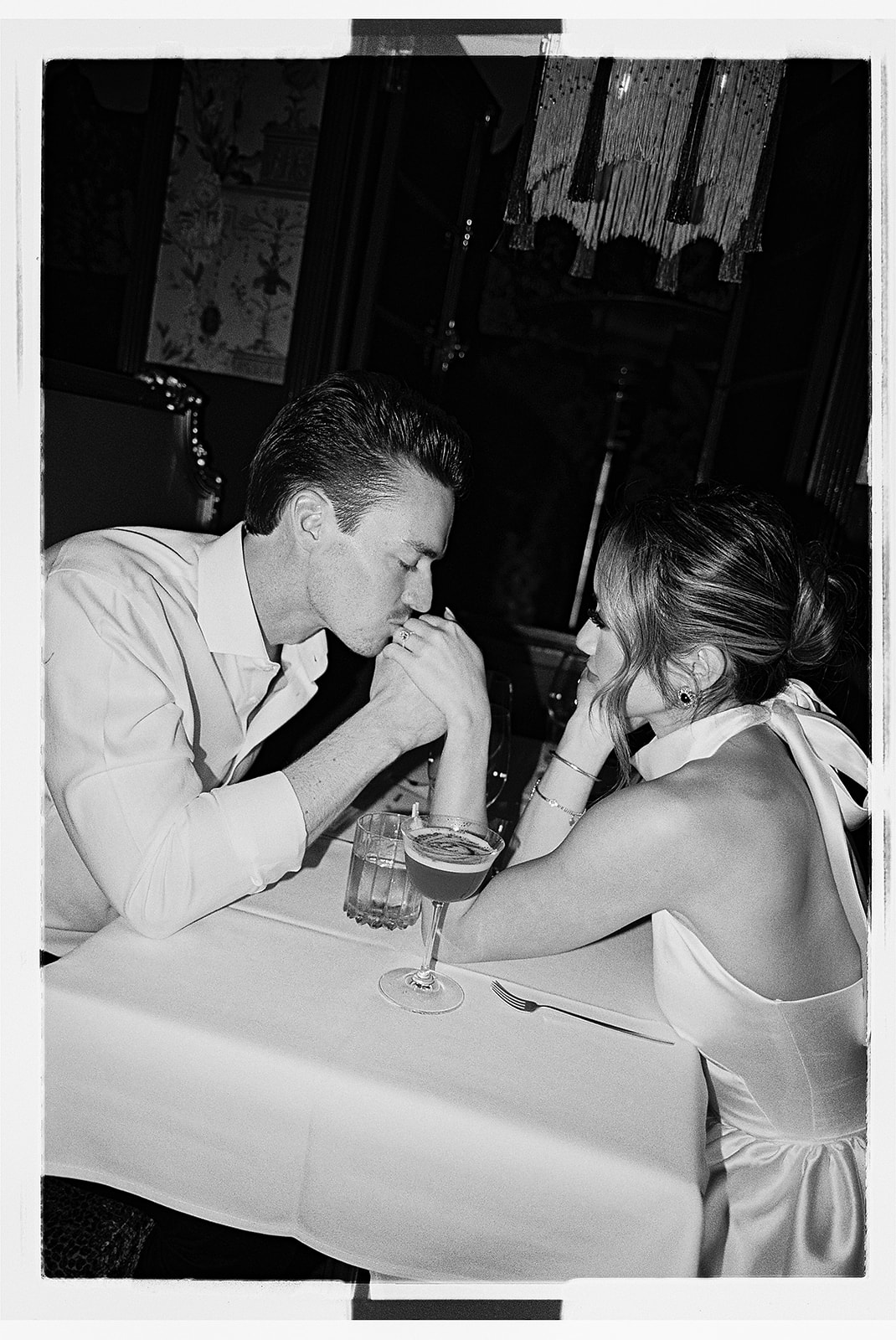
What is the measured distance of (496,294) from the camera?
5.60 meters

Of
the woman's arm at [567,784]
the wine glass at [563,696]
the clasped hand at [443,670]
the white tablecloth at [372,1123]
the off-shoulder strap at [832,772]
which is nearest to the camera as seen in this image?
the white tablecloth at [372,1123]

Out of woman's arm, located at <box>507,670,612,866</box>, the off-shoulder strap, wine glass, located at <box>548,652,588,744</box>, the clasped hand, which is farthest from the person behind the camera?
wine glass, located at <box>548,652,588,744</box>

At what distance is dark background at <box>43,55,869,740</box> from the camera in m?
3.16

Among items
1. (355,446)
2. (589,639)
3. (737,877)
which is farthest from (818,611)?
(355,446)

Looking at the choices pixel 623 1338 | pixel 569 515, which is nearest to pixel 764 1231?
pixel 623 1338

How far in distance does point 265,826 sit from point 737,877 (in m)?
0.61

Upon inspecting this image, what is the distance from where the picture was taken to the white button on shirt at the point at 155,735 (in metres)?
1.25

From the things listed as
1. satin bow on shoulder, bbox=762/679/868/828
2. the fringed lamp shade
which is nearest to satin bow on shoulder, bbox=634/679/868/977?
satin bow on shoulder, bbox=762/679/868/828

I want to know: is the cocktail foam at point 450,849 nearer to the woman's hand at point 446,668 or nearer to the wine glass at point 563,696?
the woman's hand at point 446,668

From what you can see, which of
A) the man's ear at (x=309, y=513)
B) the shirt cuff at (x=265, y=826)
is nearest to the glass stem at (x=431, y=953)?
the shirt cuff at (x=265, y=826)

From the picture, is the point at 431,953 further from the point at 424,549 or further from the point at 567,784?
the point at 424,549

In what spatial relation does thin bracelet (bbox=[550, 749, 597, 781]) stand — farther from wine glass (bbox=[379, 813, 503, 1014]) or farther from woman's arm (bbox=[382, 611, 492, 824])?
wine glass (bbox=[379, 813, 503, 1014])

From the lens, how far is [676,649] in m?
1.45

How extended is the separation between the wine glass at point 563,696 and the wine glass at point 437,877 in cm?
93
